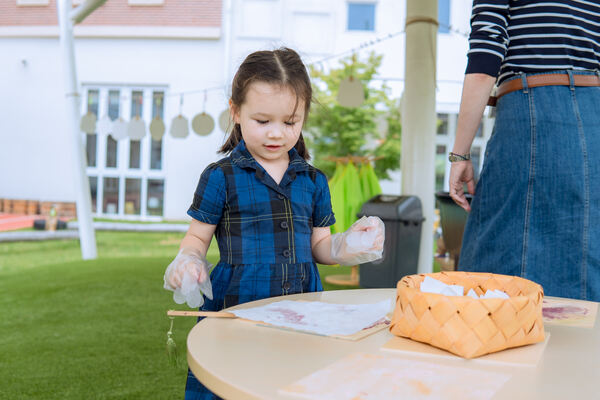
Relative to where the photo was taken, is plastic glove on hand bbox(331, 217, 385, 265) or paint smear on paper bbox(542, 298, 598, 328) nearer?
paint smear on paper bbox(542, 298, 598, 328)

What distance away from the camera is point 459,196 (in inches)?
64.6

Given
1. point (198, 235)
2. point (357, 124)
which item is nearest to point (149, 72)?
point (357, 124)

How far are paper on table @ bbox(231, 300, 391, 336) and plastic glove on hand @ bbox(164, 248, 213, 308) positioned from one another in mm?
66

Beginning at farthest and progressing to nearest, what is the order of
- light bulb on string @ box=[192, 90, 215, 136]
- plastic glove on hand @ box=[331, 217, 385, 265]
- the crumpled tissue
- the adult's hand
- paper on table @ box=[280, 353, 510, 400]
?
1. light bulb on string @ box=[192, 90, 215, 136]
2. the adult's hand
3. plastic glove on hand @ box=[331, 217, 385, 265]
4. the crumpled tissue
5. paper on table @ box=[280, 353, 510, 400]

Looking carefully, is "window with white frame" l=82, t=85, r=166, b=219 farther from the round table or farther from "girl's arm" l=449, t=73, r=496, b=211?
the round table

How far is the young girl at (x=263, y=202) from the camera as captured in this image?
123cm

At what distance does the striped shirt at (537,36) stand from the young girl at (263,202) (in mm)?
473

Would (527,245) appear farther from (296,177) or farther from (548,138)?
(296,177)

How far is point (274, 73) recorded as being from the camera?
1250mm

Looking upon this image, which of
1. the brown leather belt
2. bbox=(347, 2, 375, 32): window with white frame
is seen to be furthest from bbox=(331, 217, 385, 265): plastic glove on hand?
bbox=(347, 2, 375, 32): window with white frame

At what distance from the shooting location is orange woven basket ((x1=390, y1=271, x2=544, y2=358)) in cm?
74

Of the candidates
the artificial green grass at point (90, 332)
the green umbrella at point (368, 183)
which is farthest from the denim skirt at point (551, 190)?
the green umbrella at point (368, 183)

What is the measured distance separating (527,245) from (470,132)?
0.32m

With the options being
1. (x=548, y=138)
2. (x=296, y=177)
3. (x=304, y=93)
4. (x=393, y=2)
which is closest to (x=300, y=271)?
(x=296, y=177)
